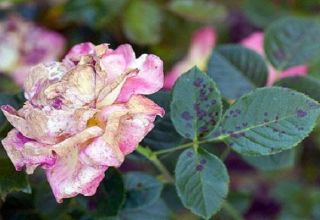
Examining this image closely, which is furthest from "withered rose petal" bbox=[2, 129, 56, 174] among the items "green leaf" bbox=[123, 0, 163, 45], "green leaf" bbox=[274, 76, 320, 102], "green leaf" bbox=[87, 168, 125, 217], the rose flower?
"green leaf" bbox=[123, 0, 163, 45]

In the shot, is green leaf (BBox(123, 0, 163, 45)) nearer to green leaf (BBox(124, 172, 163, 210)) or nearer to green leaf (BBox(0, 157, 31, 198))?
green leaf (BBox(124, 172, 163, 210))

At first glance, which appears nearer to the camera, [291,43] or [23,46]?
[291,43]

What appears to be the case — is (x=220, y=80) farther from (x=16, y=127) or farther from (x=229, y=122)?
(x=16, y=127)

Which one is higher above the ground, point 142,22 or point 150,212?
point 142,22

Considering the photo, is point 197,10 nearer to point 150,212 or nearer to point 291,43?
point 291,43

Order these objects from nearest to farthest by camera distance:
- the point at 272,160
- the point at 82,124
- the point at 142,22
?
the point at 82,124, the point at 272,160, the point at 142,22

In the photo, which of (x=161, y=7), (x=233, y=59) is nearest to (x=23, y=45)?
(x=161, y=7)

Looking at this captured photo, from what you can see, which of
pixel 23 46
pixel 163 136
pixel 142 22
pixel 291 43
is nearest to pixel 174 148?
pixel 163 136
